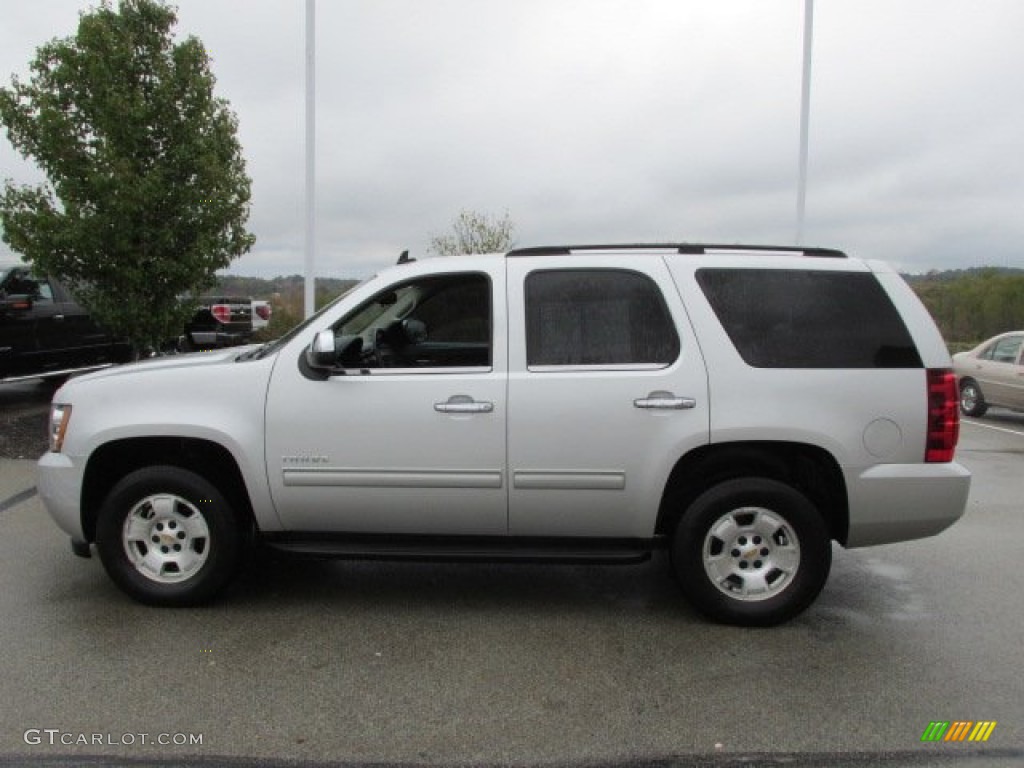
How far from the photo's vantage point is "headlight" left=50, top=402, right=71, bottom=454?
4.36 metres

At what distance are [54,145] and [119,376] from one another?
6.01m

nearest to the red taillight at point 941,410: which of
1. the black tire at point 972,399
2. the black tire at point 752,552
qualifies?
the black tire at point 752,552

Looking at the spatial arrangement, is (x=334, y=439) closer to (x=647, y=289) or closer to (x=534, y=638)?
(x=534, y=638)

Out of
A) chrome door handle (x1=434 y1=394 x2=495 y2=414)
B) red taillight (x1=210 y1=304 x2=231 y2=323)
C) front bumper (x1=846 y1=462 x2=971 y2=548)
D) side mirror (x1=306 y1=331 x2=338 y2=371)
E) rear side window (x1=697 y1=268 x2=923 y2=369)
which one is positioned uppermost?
red taillight (x1=210 y1=304 x2=231 y2=323)

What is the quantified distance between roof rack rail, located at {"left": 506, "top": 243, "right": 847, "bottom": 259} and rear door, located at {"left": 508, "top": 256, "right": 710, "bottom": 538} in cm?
14

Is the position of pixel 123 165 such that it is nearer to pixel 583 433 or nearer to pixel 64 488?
pixel 64 488

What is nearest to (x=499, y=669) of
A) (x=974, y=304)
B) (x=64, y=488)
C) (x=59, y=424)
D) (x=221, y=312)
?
(x=64, y=488)

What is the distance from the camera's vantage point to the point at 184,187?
9344 millimetres

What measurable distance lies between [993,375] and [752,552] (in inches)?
444

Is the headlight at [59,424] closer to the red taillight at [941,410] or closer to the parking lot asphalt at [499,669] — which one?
the parking lot asphalt at [499,669]

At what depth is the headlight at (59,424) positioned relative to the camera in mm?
4363

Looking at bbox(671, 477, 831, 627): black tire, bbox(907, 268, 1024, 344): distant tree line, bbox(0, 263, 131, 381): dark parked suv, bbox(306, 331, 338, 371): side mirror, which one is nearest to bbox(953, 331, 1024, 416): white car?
bbox(671, 477, 831, 627): black tire

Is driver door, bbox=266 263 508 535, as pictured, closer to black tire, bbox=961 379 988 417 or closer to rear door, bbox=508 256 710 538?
rear door, bbox=508 256 710 538

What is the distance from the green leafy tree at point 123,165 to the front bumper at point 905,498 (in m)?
7.78
